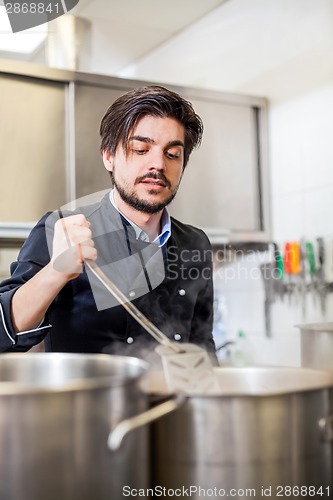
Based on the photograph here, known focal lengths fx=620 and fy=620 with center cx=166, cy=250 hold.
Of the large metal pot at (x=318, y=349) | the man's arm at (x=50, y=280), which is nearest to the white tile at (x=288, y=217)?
the large metal pot at (x=318, y=349)

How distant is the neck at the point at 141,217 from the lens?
39.3 inches

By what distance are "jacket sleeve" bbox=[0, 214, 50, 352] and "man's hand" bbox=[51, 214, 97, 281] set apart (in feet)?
0.26

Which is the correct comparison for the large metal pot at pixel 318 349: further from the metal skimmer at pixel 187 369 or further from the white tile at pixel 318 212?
the white tile at pixel 318 212

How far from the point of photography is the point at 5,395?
46 centimetres

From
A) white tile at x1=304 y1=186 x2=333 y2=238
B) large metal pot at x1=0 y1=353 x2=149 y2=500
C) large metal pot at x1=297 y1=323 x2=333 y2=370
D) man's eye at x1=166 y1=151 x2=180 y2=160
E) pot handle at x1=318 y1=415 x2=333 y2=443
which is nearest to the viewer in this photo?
large metal pot at x1=0 y1=353 x2=149 y2=500

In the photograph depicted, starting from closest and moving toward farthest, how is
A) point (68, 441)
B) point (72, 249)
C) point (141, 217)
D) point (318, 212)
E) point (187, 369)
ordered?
point (68, 441), point (187, 369), point (72, 249), point (141, 217), point (318, 212)

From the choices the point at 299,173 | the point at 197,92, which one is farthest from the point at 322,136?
the point at 197,92

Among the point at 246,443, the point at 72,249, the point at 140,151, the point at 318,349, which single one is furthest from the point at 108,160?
the point at 246,443

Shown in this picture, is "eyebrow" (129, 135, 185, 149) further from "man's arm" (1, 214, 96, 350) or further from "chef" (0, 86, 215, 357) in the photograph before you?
"man's arm" (1, 214, 96, 350)

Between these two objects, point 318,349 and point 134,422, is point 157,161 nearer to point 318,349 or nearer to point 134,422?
point 318,349

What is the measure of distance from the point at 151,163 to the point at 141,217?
0.10 metres

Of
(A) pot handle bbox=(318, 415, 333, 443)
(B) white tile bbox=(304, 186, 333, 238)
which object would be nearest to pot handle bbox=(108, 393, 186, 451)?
(A) pot handle bbox=(318, 415, 333, 443)

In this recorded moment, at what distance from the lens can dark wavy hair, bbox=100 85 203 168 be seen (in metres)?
0.96

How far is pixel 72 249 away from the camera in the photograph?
875mm
